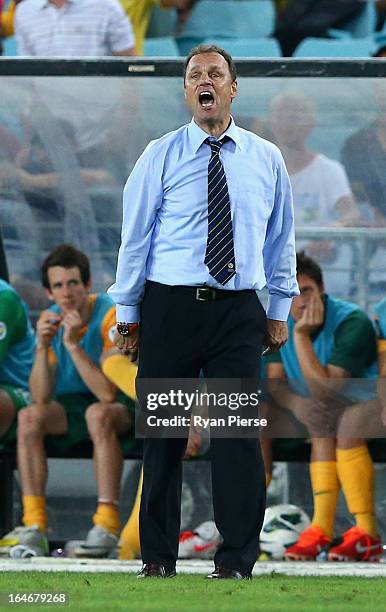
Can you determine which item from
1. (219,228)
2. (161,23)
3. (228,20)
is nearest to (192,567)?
(219,228)

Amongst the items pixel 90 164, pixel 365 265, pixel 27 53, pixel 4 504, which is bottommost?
pixel 4 504

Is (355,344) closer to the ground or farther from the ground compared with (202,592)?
farther from the ground

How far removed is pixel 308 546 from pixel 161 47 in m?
3.76

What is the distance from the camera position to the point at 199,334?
5180 millimetres

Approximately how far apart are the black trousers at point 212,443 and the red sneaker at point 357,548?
2003 mm

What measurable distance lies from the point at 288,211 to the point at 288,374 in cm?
210

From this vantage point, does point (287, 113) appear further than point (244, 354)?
Yes

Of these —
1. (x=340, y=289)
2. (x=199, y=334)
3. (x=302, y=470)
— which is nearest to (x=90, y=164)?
(x=340, y=289)

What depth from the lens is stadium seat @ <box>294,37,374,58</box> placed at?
9.41 metres

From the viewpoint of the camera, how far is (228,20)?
9.41 metres

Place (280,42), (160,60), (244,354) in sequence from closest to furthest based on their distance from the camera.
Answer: (244,354), (160,60), (280,42)

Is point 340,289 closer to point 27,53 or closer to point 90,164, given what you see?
point 90,164

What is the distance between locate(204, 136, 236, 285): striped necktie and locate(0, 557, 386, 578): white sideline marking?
4.47 feet

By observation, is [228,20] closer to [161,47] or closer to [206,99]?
[161,47]
